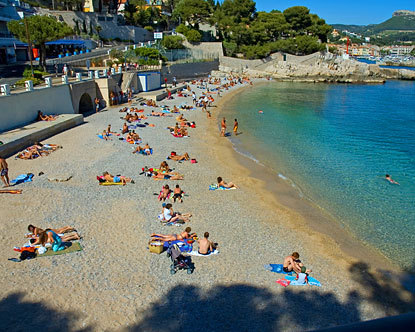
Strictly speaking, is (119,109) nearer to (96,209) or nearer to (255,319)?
(96,209)

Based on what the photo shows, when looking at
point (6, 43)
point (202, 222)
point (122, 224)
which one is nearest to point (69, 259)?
point (122, 224)

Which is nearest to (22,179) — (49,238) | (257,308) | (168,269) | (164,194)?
(49,238)

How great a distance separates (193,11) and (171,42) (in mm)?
12823

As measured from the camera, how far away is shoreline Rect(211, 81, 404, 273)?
30.6ft

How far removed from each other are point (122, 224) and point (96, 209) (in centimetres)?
132

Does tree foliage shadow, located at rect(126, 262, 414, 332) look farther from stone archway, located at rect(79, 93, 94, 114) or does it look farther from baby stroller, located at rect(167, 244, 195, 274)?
stone archway, located at rect(79, 93, 94, 114)

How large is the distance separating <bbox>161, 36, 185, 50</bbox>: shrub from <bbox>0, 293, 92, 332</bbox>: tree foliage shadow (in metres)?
47.6

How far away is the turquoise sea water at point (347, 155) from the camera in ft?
37.1

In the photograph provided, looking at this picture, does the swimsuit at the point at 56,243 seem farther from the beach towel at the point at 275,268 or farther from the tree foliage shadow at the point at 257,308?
the beach towel at the point at 275,268

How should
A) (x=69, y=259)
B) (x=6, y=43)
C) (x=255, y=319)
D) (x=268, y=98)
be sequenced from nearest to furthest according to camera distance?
(x=255, y=319) < (x=69, y=259) < (x=6, y=43) < (x=268, y=98)

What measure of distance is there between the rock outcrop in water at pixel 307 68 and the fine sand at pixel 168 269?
5157 cm

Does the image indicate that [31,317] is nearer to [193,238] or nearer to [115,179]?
[193,238]

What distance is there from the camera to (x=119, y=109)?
25984mm

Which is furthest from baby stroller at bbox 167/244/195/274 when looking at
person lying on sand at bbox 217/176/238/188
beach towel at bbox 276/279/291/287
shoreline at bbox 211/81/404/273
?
person lying on sand at bbox 217/176/238/188
